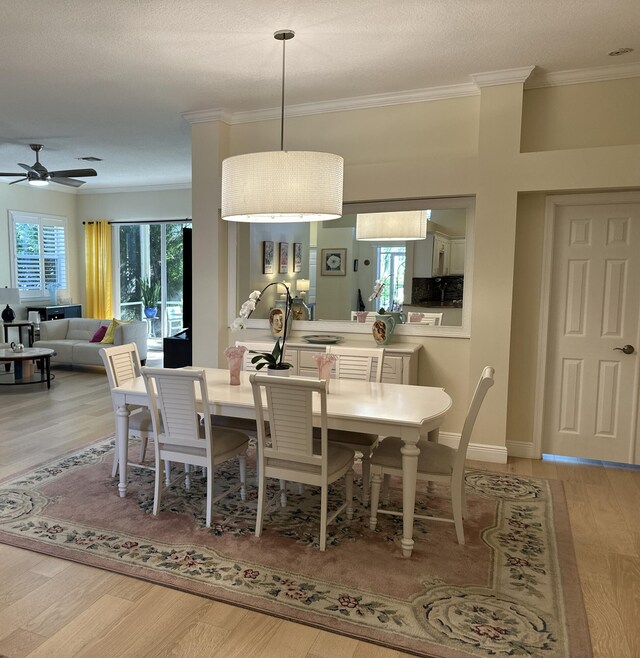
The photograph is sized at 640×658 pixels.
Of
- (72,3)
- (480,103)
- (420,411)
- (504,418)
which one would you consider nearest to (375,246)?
(480,103)

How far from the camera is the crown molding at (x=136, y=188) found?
8734 millimetres

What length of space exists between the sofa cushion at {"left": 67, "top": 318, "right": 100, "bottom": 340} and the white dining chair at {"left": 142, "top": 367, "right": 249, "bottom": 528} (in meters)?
5.35

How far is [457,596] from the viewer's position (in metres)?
2.38

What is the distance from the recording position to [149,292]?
376 inches

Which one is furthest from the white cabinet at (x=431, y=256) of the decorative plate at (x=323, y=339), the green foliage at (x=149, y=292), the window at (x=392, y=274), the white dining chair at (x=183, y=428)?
the green foliage at (x=149, y=292)

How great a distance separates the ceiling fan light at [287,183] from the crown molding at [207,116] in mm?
2127

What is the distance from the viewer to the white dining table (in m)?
2.65

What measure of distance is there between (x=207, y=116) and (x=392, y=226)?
6.38 feet

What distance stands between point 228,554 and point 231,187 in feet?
6.34

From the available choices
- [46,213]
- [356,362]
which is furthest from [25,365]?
[356,362]

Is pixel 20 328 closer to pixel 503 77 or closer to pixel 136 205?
pixel 136 205

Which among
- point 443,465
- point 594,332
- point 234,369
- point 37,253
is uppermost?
point 37,253

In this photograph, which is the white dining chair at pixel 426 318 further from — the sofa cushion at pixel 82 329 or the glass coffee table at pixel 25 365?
the sofa cushion at pixel 82 329

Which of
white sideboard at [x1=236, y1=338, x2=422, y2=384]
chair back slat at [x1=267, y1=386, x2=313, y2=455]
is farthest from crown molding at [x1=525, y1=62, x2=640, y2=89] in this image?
chair back slat at [x1=267, y1=386, x2=313, y2=455]
